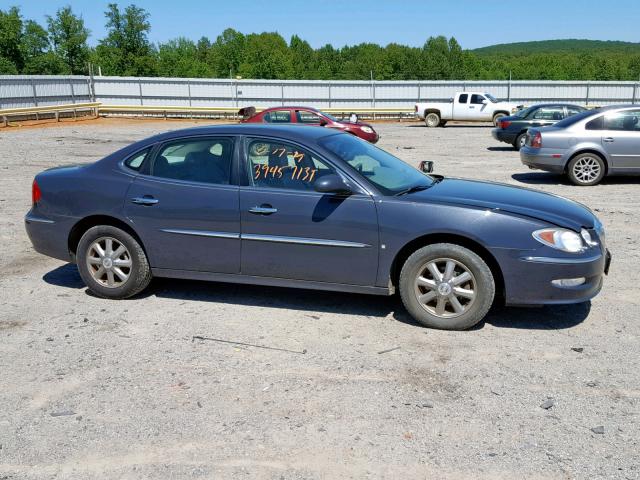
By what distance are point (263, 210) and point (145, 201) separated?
44.2 inches

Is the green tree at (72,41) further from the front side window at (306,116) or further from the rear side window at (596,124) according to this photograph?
the rear side window at (596,124)

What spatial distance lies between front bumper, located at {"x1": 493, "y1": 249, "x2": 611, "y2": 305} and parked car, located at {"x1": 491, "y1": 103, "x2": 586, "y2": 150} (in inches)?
620

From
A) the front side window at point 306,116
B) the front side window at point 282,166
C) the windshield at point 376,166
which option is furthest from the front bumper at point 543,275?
the front side window at point 306,116

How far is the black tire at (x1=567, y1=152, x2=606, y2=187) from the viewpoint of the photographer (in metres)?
12.6

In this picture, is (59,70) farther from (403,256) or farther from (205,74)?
(403,256)

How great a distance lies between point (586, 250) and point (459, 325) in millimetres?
1121

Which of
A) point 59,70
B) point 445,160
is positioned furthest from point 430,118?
point 59,70

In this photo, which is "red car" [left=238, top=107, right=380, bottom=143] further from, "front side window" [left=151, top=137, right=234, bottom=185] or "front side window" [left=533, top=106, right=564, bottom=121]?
"front side window" [left=151, top=137, right=234, bottom=185]

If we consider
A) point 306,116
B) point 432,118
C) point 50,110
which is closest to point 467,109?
point 432,118

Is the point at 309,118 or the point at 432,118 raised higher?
the point at 309,118

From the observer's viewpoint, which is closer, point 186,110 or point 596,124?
point 596,124

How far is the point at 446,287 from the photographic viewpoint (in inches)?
203

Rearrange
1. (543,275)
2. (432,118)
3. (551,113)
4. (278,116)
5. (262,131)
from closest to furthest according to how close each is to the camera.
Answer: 1. (543,275)
2. (262,131)
3. (551,113)
4. (278,116)
5. (432,118)

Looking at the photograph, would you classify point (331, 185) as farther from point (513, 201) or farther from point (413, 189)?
point (513, 201)
